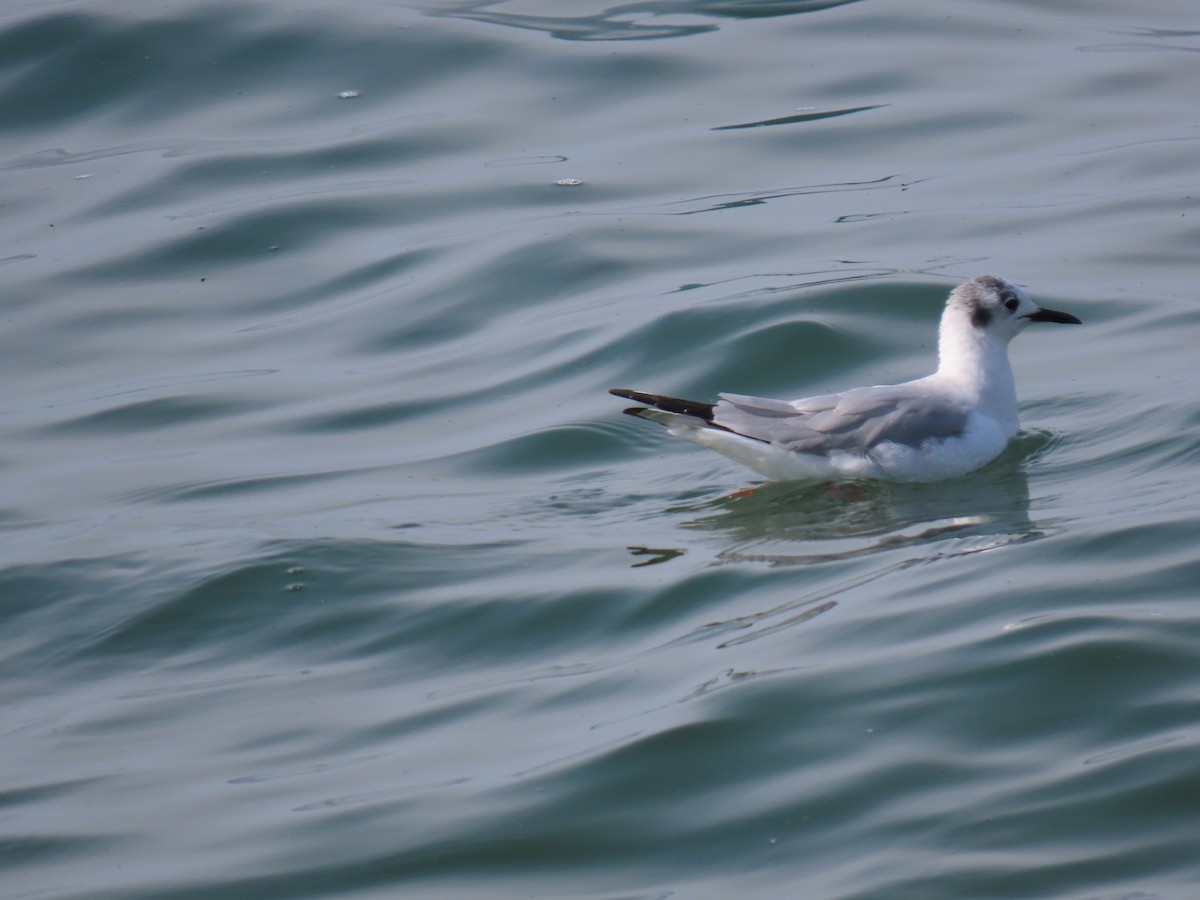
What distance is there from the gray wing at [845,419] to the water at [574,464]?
314 millimetres

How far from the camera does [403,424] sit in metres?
10.6

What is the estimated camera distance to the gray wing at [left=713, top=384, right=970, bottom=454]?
866cm

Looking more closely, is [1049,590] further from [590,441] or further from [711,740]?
[590,441]

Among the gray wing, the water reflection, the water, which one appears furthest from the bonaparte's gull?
the water reflection

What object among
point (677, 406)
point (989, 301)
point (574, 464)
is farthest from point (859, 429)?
point (574, 464)

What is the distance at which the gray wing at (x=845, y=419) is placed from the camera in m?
8.66

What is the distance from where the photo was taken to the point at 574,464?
9539 mm

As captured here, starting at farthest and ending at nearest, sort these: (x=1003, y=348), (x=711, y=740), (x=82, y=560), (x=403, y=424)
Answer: (x=403, y=424) → (x=1003, y=348) → (x=82, y=560) → (x=711, y=740)

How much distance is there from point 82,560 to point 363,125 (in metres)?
8.51

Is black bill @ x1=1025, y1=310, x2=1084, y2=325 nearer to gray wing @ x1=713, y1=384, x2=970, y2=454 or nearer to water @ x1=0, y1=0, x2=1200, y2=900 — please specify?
water @ x1=0, y1=0, x2=1200, y2=900

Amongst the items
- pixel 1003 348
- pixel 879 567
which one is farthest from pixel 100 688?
pixel 1003 348

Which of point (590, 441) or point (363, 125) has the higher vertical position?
point (363, 125)

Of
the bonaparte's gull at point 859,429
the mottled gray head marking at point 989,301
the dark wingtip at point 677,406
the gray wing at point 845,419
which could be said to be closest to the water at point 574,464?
the bonaparte's gull at point 859,429

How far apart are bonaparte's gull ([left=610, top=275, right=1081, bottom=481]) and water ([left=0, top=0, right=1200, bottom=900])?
0.63 ft
